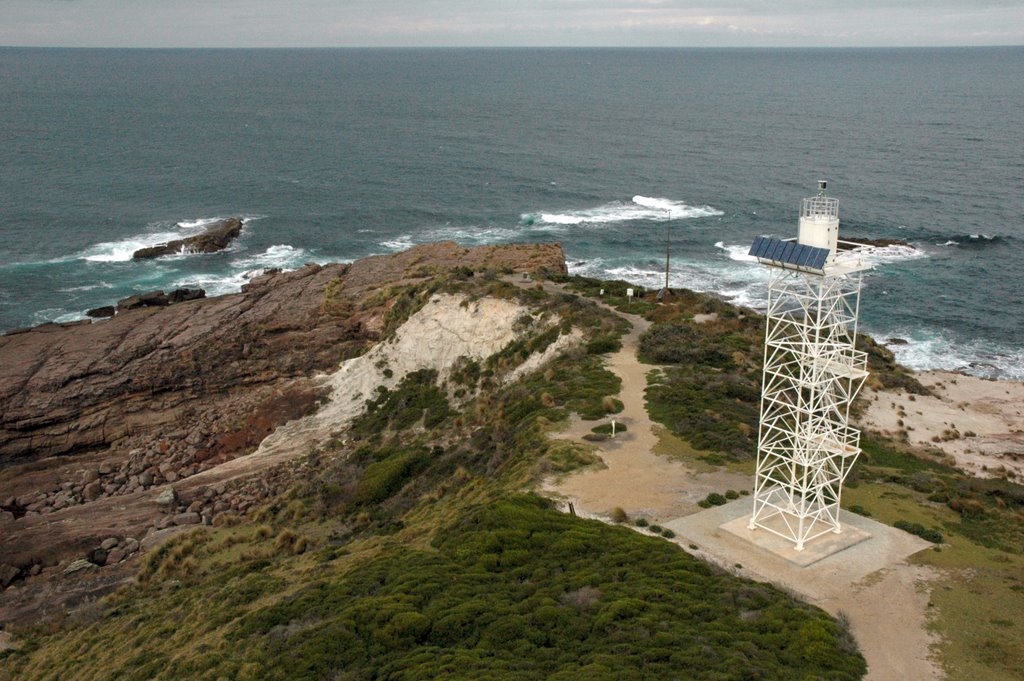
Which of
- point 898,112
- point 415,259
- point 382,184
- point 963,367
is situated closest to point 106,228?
point 382,184

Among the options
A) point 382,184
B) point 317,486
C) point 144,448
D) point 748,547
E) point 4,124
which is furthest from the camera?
point 4,124

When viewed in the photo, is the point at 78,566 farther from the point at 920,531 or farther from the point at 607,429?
the point at 920,531

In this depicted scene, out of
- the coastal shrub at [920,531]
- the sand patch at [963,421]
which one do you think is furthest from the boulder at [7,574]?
the sand patch at [963,421]

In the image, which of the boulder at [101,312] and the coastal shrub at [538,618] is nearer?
the coastal shrub at [538,618]

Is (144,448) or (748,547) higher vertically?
(748,547)

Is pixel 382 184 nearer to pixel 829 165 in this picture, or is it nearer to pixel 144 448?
pixel 829 165

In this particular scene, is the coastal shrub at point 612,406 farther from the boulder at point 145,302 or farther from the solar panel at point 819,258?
the boulder at point 145,302
